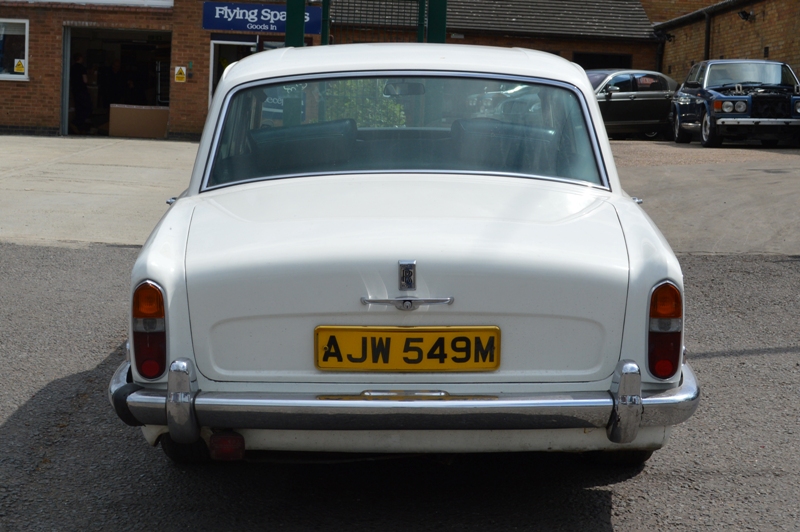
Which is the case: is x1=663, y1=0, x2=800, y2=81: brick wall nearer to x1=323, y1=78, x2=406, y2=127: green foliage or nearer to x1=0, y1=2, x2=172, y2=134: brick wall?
x1=0, y1=2, x2=172, y2=134: brick wall

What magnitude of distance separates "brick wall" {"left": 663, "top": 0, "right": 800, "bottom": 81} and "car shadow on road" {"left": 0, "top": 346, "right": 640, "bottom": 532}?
20065 millimetres

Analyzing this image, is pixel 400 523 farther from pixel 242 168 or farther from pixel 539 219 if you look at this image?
pixel 242 168

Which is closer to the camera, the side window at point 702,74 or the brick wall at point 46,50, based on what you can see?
the side window at point 702,74

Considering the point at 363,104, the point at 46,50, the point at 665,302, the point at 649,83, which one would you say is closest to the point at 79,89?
the point at 46,50

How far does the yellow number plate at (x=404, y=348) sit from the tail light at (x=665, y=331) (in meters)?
0.50

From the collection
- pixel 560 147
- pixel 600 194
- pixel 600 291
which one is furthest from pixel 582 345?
pixel 560 147

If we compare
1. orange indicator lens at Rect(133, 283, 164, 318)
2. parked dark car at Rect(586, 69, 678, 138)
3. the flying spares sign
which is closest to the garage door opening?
the flying spares sign

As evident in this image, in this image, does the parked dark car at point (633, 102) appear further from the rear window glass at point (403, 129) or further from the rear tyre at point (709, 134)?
the rear window glass at point (403, 129)

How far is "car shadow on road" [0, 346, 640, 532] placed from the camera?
3.22m

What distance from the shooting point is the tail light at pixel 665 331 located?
2.95m

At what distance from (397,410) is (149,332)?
83 centimetres

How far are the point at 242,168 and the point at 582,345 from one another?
1.61 meters

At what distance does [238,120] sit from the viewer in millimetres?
3920

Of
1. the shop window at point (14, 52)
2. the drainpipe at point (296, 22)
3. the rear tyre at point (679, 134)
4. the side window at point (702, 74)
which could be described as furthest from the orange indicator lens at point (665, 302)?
the shop window at point (14, 52)
